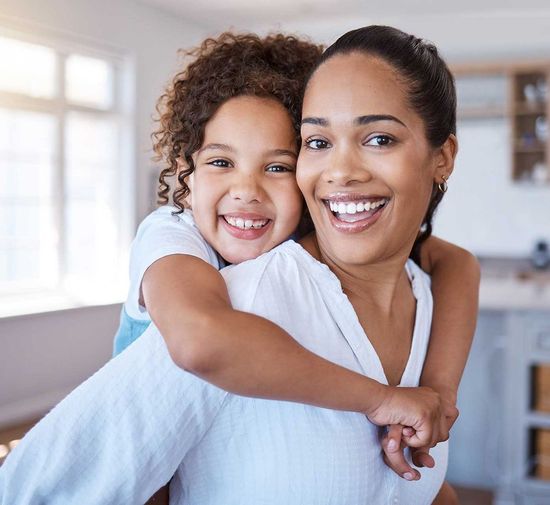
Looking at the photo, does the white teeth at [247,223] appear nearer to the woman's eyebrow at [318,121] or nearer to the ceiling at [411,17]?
the woman's eyebrow at [318,121]

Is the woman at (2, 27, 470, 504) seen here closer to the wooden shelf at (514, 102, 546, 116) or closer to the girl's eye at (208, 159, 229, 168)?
the girl's eye at (208, 159, 229, 168)

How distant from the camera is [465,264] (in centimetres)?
147

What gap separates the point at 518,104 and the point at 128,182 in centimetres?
428

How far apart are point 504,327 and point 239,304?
2866mm

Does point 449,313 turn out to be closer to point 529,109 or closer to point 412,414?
point 412,414

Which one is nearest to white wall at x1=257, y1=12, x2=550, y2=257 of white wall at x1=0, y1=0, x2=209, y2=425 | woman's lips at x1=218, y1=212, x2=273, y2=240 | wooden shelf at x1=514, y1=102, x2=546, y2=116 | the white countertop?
wooden shelf at x1=514, y1=102, x2=546, y2=116

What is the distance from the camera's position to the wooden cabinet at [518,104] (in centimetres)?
808

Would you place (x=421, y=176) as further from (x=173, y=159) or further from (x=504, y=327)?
(x=504, y=327)

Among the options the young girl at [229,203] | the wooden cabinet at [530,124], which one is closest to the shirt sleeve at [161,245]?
the young girl at [229,203]

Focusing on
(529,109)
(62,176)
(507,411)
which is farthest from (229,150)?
(529,109)

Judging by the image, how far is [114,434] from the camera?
0.93 meters

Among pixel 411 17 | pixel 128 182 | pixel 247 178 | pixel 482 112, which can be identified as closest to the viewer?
pixel 247 178

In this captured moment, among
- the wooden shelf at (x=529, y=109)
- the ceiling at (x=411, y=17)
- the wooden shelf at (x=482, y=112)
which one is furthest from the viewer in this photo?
the wooden shelf at (x=482, y=112)

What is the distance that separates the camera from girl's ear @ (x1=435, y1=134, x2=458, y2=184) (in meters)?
1.17
